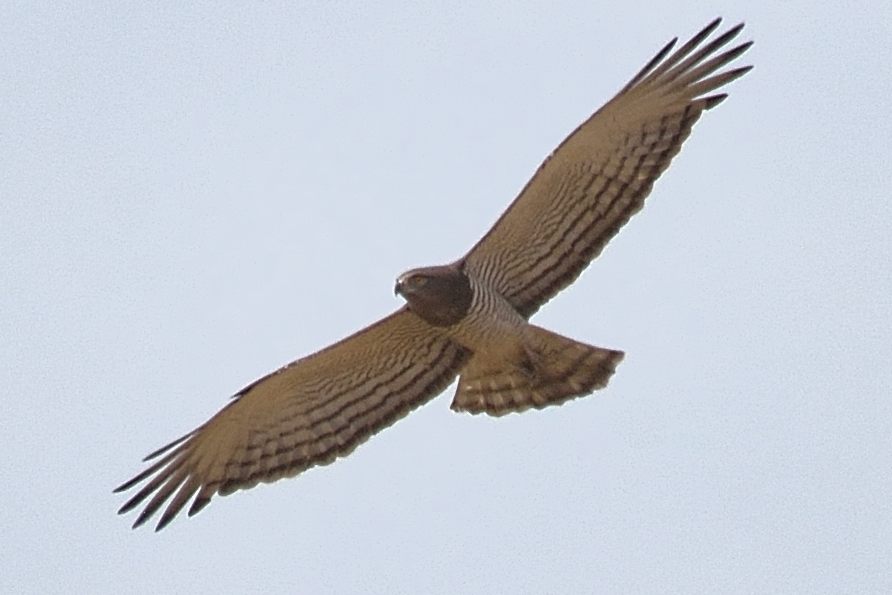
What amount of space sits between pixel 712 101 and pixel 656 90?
432mm

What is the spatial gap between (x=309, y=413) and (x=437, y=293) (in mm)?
1488

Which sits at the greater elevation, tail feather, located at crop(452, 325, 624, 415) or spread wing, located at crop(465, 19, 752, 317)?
spread wing, located at crop(465, 19, 752, 317)

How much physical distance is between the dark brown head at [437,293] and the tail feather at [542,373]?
1.86ft

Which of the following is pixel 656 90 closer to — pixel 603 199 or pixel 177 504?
pixel 603 199

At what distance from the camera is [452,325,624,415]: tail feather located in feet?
208

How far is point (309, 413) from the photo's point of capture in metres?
63.6

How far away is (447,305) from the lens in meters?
63.0

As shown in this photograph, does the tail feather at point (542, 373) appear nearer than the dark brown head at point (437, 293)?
No

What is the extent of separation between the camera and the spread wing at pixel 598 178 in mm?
63281

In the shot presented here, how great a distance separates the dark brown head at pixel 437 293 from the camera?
6294cm

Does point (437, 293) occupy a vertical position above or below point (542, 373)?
above

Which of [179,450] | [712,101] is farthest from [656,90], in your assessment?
[179,450]

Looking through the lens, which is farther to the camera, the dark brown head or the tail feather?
the tail feather

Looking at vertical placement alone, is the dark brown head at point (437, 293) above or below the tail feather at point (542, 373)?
above
